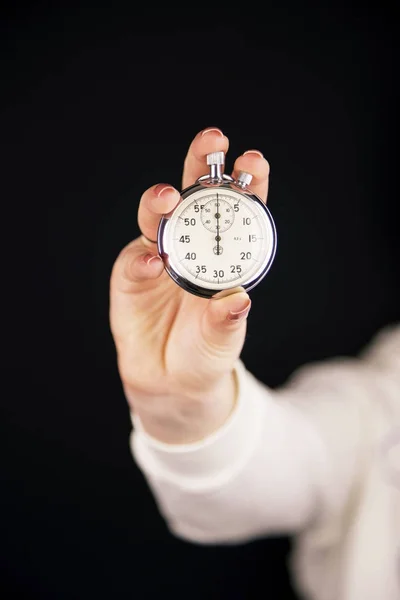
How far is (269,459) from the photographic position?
1.47 meters

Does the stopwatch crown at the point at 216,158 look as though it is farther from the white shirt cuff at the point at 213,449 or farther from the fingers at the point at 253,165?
the white shirt cuff at the point at 213,449

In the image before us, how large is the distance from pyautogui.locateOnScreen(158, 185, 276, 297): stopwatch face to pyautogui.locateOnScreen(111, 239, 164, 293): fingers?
0.04 m

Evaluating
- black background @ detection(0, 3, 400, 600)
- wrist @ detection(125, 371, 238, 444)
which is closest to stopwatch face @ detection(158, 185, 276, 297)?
wrist @ detection(125, 371, 238, 444)

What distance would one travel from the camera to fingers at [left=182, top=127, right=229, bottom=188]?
45.9 inches

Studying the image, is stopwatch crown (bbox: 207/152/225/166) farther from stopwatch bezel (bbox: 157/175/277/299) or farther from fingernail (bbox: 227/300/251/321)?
fingernail (bbox: 227/300/251/321)

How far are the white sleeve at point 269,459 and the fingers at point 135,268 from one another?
35 cm

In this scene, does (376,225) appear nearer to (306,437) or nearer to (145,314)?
(306,437)

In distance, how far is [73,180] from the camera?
203cm

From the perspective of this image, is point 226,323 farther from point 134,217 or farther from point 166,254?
point 134,217

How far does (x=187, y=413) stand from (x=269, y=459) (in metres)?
0.28

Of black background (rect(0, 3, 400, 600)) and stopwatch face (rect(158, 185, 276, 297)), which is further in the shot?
black background (rect(0, 3, 400, 600))

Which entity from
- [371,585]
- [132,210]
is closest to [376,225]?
[132,210]

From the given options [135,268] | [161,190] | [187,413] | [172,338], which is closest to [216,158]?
[161,190]

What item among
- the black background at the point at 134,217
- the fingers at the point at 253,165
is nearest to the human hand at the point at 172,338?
the fingers at the point at 253,165
